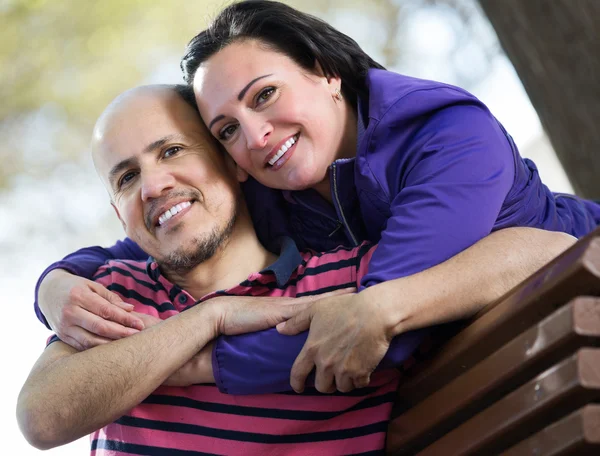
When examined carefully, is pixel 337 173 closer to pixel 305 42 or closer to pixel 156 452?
pixel 305 42

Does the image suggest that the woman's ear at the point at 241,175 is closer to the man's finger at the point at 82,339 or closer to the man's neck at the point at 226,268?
the man's neck at the point at 226,268

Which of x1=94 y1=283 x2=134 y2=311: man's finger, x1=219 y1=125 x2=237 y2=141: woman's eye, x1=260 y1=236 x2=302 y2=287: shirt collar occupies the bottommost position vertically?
x1=260 y1=236 x2=302 y2=287: shirt collar

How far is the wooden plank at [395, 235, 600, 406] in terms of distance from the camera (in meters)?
1.18

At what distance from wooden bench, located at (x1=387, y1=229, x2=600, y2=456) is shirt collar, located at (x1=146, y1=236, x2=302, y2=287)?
18.1 inches

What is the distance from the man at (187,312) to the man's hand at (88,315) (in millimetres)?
43

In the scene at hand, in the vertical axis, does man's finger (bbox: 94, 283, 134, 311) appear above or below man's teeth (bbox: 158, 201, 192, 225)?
below

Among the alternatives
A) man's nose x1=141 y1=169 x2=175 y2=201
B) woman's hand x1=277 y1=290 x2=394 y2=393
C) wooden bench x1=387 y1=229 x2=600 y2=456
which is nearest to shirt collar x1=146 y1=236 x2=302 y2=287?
man's nose x1=141 y1=169 x2=175 y2=201

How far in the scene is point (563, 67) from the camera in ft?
9.05

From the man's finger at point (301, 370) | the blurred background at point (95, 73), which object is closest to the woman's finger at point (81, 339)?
the man's finger at point (301, 370)

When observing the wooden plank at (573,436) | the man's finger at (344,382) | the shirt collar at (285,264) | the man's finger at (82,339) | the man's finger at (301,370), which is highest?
the man's finger at (82,339)

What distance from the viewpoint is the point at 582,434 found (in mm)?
1092

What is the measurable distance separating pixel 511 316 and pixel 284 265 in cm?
71

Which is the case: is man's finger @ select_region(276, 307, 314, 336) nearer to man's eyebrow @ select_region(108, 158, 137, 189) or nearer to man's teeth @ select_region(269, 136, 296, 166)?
man's teeth @ select_region(269, 136, 296, 166)

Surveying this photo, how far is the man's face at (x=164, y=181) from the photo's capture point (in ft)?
6.42
